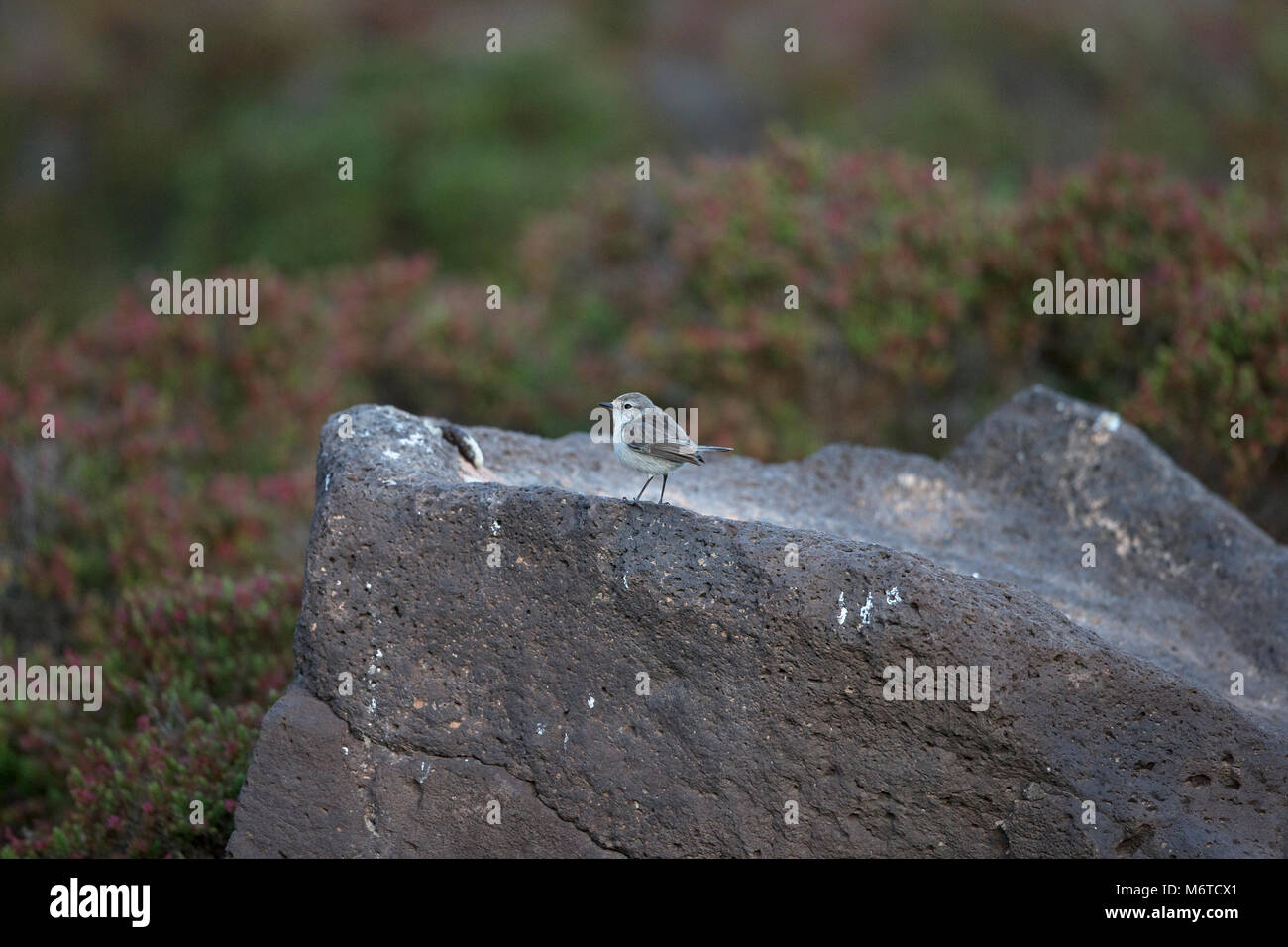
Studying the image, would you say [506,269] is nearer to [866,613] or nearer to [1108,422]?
[1108,422]

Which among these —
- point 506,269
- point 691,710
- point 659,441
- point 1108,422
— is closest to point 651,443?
point 659,441

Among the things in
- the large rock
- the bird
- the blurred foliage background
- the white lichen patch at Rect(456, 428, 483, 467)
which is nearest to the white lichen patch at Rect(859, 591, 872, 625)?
the large rock

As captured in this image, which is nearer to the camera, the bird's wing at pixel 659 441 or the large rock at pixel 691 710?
the large rock at pixel 691 710

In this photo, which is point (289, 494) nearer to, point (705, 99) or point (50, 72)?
point (705, 99)

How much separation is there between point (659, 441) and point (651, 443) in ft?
0.09

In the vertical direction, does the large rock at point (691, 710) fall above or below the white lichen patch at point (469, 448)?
below

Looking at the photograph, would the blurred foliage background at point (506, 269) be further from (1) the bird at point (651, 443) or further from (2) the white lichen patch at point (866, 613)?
(2) the white lichen patch at point (866, 613)

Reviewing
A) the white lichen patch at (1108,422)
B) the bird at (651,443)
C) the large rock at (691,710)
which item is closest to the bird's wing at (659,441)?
the bird at (651,443)

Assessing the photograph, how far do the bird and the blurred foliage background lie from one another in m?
2.13

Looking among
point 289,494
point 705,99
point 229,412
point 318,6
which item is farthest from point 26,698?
point 318,6

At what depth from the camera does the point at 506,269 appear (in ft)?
45.6

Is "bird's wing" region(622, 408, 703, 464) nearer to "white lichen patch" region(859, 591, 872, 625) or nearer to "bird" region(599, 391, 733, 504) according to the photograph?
→ "bird" region(599, 391, 733, 504)

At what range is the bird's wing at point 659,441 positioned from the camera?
13.6 feet

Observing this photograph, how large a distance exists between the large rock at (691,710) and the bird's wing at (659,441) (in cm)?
25
